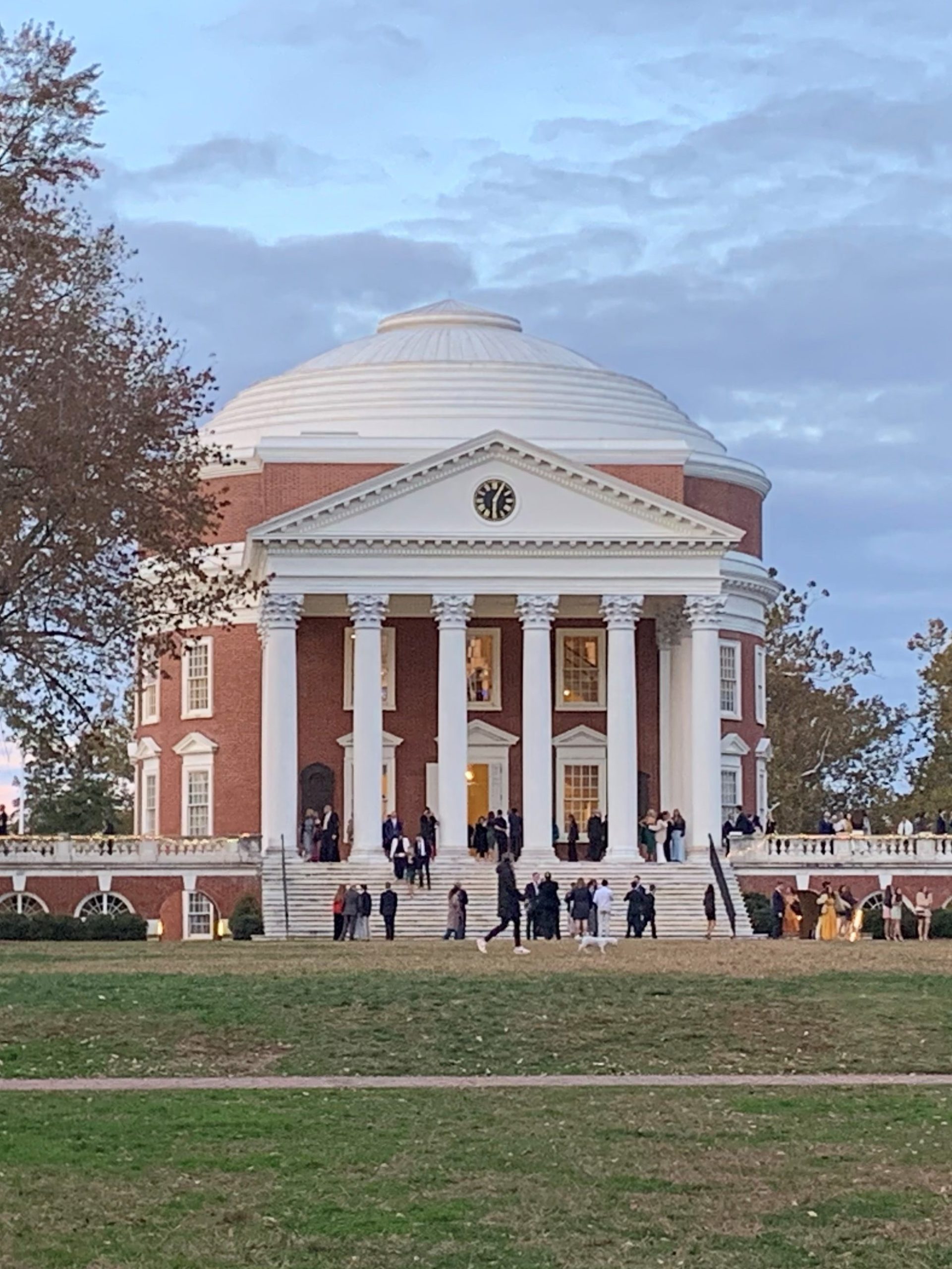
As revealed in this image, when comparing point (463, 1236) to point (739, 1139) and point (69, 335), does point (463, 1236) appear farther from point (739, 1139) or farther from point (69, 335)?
point (69, 335)

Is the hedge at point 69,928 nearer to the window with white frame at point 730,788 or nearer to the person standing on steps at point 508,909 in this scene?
the person standing on steps at point 508,909

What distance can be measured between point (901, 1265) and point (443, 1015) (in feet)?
48.6

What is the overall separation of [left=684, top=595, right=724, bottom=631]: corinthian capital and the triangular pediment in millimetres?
1305

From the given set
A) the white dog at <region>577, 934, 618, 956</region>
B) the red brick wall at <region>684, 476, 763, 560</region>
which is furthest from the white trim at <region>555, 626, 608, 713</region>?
the white dog at <region>577, 934, 618, 956</region>

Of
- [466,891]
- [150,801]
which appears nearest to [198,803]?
[150,801]

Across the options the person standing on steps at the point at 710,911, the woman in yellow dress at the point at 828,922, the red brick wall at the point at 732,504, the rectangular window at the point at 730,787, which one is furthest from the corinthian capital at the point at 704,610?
the woman in yellow dress at the point at 828,922

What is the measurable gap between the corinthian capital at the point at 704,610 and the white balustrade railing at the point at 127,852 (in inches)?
528

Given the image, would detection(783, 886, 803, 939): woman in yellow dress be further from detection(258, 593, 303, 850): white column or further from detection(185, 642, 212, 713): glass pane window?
detection(185, 642, 212, 713): glass pane window

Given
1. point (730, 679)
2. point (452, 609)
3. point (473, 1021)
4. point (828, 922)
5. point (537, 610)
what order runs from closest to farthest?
point (473, 1021), point (828, 922), point (452, 609), point (537, 610), point (730, 679)

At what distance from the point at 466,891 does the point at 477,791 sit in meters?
13.1

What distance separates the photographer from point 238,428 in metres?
85.1

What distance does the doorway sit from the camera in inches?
3061

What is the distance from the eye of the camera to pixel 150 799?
8419cm

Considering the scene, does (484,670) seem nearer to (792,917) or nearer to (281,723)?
(281,723)
